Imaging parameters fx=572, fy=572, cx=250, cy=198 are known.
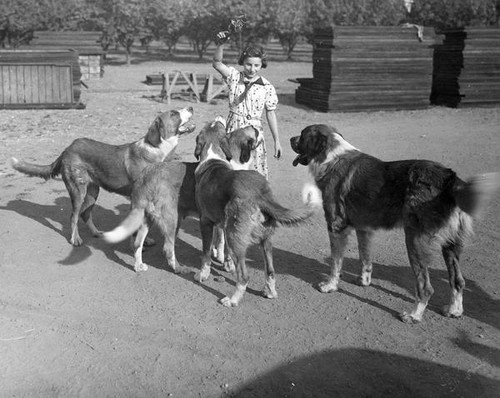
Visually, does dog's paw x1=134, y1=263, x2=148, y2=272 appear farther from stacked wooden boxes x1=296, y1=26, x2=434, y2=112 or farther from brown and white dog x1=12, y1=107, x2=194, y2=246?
stacked wooden boxes x1=296, y1=26, x2=434, y2=112

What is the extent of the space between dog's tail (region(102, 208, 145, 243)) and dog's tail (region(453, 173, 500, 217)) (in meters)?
3.15

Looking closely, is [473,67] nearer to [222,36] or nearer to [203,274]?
[222,36]

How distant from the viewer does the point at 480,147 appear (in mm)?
12773

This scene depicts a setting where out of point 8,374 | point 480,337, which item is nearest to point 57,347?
point 8,374

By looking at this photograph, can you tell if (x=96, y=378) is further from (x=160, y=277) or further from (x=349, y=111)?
(x=349, y=111)

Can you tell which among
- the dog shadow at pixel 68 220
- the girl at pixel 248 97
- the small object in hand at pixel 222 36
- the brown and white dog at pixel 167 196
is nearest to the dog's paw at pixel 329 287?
the brown and white dog at pixel 167 196

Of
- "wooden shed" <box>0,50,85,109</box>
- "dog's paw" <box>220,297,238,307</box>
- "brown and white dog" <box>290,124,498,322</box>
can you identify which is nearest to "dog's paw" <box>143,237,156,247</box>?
"dog's paw" <box>220,297,238,307</box>

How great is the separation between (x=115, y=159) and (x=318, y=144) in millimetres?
2541

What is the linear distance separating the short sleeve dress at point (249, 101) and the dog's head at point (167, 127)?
57cm

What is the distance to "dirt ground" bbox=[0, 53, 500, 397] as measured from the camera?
13.9 ft

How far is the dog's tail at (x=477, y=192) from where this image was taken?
4.50m

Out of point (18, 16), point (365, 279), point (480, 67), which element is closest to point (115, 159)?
point (365, 279)

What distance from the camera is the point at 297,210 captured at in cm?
507

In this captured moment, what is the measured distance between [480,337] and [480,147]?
8816 millimetres
